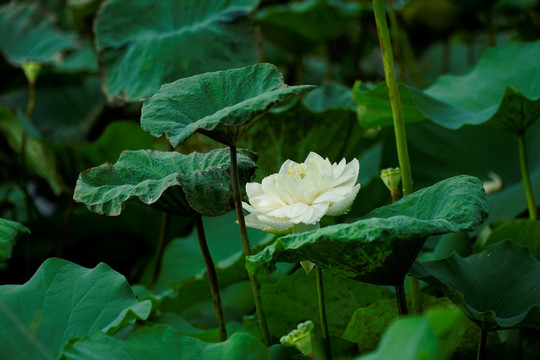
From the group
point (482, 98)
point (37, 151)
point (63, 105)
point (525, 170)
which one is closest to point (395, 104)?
point (525, 170)

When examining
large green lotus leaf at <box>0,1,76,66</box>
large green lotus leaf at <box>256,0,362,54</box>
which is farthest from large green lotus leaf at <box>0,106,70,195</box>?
large green lotus leaf at <box>256,0,362,54</box>

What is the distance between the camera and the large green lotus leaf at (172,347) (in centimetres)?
70

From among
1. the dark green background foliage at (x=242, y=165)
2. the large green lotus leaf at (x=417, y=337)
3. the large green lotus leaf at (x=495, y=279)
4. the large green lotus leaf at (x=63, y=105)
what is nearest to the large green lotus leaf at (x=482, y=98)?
the dark green background foliage at (x=242, y=165)

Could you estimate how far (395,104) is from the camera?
848 millimetres

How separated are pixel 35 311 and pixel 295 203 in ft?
1.06

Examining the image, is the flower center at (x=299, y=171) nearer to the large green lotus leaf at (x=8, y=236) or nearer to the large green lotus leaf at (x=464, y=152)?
the large green lotus leaf at (x=8, y=236)

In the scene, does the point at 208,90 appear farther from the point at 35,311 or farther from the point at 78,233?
the point at 78,233

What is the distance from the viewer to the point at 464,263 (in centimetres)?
89

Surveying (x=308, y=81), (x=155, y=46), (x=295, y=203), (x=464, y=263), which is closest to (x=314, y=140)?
(x=155, y=46)

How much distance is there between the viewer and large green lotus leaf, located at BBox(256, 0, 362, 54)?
1.98m

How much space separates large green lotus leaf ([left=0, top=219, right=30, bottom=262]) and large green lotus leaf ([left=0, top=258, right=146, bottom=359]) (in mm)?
53

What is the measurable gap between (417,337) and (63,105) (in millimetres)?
2211

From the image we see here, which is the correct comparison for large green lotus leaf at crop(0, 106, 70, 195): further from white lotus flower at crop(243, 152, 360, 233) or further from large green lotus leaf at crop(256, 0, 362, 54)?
white lotus flower at crop(243, 152, 360, 233)

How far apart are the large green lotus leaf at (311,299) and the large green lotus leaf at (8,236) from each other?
362 mm
